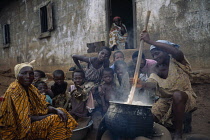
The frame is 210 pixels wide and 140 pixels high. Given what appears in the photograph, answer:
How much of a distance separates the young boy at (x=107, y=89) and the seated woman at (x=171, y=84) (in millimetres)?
797

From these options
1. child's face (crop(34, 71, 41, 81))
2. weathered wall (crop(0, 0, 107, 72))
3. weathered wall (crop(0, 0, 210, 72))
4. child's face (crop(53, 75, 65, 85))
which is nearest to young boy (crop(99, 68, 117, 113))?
child's face (crop(53, 75, 65, 85))

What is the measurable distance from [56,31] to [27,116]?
21.9 feet

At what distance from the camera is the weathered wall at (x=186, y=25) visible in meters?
3.74

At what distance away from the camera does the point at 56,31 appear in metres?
7.91

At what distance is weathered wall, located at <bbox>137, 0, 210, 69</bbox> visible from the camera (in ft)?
12.3

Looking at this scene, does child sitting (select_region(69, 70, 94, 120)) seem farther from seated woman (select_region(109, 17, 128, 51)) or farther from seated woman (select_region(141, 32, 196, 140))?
seated woman (select_region(109, 17, 128, 51))

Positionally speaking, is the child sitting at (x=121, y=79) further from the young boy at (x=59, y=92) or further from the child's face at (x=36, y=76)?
the child's face at (x=36, y=76)

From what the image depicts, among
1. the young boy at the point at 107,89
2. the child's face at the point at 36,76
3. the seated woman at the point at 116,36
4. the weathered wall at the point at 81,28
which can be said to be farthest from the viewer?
the seated woman at the point at 116,36

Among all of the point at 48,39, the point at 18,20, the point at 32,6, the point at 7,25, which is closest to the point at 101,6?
the point at 48,39

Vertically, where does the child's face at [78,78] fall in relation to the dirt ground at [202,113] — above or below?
above

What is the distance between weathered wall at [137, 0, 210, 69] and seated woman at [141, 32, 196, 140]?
1.88 m

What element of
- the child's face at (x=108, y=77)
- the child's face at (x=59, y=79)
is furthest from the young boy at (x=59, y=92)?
the child's face at (x=108, y=77)

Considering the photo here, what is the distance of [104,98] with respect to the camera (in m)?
3.09

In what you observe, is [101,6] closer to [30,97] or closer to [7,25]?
[30,97]
